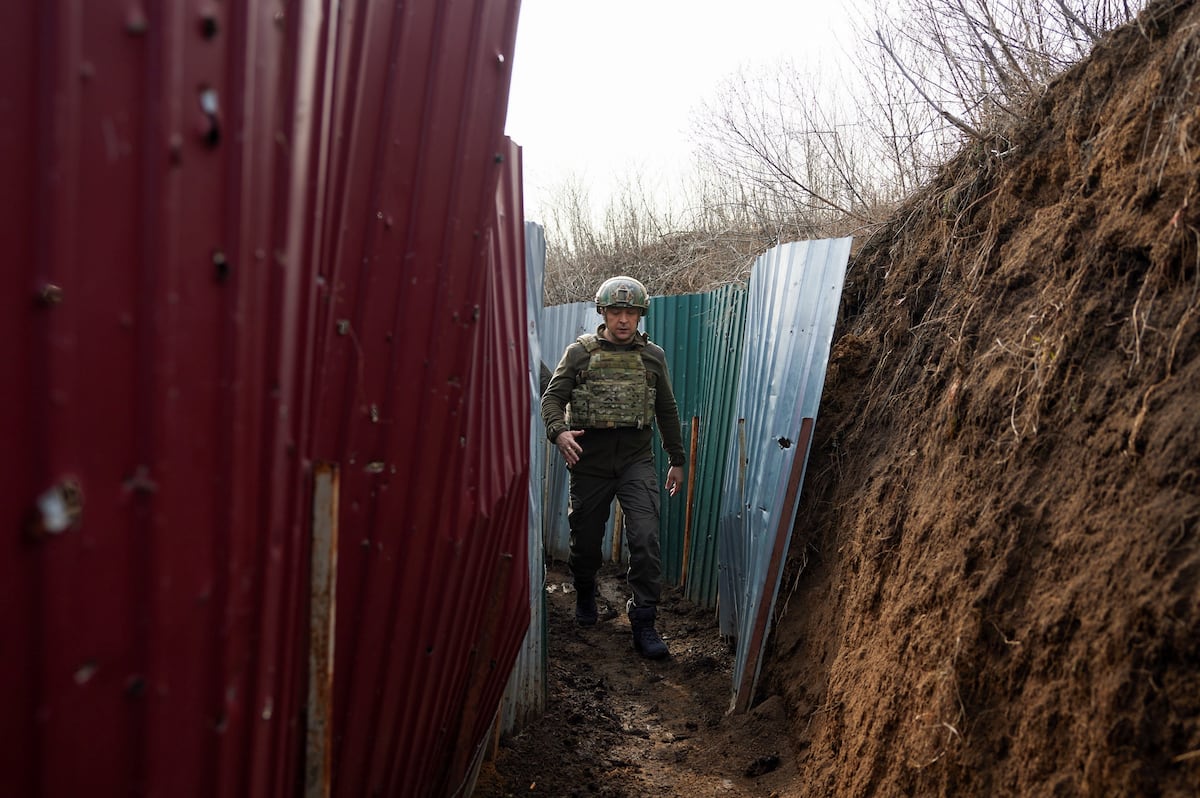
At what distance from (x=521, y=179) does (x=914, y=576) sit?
1834 mm

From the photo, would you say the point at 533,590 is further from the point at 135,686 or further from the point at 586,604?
the point at 135,686

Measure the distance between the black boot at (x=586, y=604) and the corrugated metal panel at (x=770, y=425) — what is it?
88 cm

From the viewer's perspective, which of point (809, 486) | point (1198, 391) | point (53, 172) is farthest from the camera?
point (809, 486)

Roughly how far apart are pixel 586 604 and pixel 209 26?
4.50 meters

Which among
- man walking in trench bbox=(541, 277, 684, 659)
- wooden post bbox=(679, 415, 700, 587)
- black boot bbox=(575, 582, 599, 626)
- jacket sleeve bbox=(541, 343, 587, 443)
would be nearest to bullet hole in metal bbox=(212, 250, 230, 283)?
man walking in trench bbox=(541, 277, 684, 659)

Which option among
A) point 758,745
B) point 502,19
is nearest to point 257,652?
point 502,19

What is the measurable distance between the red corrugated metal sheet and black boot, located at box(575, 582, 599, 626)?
3.15 metres

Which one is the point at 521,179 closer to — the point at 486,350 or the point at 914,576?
the point at 486,350

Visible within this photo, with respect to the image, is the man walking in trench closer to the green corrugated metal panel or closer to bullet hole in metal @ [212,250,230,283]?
the green corrugated metal panel

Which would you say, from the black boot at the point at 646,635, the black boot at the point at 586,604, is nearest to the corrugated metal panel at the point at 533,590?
the black boot at the point at 646,635

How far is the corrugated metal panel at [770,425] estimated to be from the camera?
3816 mm

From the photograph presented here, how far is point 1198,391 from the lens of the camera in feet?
6.24

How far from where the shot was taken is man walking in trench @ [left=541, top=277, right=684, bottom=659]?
5090 millimetres

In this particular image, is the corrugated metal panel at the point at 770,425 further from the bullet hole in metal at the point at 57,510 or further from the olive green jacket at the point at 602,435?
the bullet hole in metal at the point at 57,510
